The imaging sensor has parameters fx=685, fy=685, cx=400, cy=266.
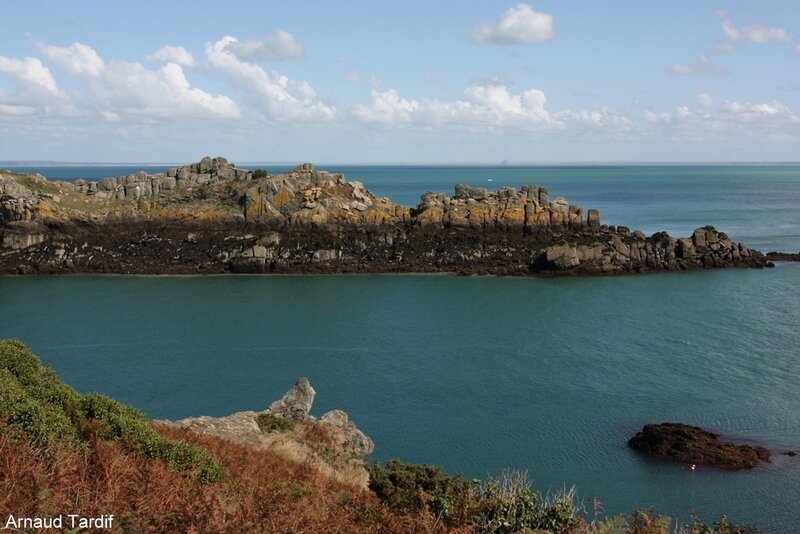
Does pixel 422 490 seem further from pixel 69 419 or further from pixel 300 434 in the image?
pixel 300 434

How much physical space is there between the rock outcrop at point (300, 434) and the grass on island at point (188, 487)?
53.8 inches

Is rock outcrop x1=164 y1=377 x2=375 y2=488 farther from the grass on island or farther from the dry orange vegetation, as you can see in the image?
the dry orange vegetation

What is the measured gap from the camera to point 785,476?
79.3 feet

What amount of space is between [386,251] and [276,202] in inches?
521

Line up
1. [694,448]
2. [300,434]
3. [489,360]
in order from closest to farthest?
[300,434] < [694,448] < [489,360]

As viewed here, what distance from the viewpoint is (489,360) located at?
125 feet

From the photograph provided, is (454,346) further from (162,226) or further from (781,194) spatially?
(781,194)

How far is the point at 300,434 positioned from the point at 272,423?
0.95 meters

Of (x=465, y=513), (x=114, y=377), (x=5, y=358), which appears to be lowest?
(x=114, y=377)

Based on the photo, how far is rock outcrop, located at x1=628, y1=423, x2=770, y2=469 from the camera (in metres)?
25.3

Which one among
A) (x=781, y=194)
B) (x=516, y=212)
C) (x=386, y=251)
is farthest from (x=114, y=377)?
(x=781, y=194)

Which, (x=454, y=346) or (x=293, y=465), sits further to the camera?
(x=454, y=346)

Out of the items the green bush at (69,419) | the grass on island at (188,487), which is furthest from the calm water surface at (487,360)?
the green bush at (69,419)

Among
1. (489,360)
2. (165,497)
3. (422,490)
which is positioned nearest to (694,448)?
(489,360)
